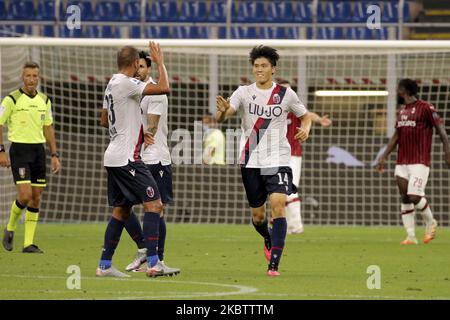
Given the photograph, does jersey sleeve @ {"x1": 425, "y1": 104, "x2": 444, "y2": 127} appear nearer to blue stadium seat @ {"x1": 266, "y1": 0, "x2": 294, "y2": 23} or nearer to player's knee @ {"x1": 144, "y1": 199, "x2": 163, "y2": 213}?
player's knee @ {"x1": 144, "y1": 199, "x2": 163, "y2": 213}

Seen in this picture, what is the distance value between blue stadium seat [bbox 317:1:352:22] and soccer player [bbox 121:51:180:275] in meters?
14.9

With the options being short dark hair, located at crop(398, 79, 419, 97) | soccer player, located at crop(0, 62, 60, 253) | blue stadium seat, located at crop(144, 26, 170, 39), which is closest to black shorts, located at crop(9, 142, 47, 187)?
soccer player, located at crop(0, 62, 60, 253)

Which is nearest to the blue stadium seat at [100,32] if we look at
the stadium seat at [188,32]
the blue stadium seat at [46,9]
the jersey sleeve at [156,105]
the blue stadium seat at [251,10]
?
the blue stadium seat at [46,9]

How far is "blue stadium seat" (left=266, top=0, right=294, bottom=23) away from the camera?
25312mm

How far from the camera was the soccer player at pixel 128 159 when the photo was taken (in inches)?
373

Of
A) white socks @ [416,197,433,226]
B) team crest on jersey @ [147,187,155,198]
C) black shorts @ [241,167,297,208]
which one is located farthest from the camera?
white socks @ [416,197,433,226]

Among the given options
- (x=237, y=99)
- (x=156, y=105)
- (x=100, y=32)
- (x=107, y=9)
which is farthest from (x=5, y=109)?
(x=107, y=9)

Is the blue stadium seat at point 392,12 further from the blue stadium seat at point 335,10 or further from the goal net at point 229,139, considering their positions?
the goal net at point 229,139

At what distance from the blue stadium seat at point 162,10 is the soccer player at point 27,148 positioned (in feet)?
40.5

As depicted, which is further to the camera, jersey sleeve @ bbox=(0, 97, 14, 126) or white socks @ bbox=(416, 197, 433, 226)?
white socks @ bbox=(416, 197, 433, 226)

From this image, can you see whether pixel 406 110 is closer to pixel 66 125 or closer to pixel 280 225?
pixel 280 225

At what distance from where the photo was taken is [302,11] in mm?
25562

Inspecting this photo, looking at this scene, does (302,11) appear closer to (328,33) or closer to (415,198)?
(328,33)
